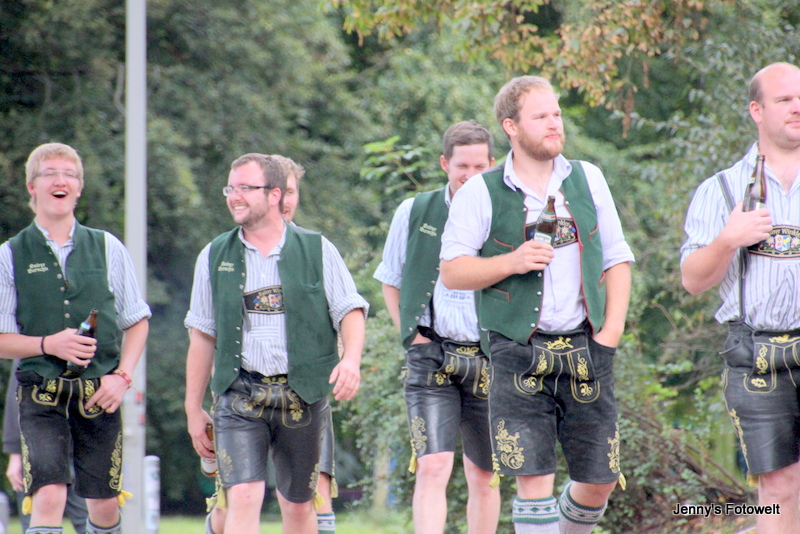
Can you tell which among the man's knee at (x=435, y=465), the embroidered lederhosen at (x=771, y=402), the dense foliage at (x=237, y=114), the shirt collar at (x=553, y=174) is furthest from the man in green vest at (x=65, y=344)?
the dense foliage at (x=237, y=114)

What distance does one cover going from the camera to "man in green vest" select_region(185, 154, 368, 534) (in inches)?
204

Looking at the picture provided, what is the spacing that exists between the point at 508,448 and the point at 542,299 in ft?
2.23

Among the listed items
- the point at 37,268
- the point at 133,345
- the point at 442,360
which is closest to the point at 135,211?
the point at 37,268

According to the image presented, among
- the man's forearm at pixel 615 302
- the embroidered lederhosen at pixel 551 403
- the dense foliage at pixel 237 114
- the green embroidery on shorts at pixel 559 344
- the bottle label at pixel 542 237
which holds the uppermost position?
the dense foliage at pixel 237 114

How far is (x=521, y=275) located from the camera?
4676 millimetres

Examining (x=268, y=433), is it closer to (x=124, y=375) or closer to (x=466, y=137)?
(x=124, y=375)

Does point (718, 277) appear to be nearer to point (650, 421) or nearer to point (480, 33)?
point (650, 421)

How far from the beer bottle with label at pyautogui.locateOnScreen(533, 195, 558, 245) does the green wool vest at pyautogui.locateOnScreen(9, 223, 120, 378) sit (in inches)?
100

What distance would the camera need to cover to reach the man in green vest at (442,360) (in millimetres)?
5828

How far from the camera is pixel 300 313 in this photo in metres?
5.35

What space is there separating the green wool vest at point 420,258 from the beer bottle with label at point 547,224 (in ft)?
4.86

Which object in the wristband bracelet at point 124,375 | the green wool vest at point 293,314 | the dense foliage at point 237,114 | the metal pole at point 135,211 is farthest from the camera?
the dense foliage at point 237,114

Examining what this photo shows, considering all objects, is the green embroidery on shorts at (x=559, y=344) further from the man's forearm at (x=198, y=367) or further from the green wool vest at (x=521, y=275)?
the man's forearm at (x=198, y=367)

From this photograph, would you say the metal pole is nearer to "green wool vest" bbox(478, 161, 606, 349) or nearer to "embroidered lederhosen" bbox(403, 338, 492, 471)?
"embroidered lederhosen" bbox(403, 338, 492, 471)
